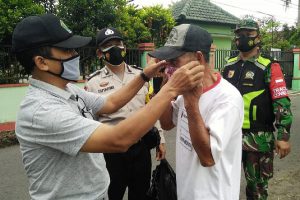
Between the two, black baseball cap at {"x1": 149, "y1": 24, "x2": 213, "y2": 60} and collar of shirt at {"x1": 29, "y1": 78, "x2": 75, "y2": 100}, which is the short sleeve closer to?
collar of shirt at {"x1": 29, "y1": 78, "x2": 75, "y2": 100}

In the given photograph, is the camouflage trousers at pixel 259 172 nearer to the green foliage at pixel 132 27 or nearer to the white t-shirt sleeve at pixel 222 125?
the white t-shirt sleeve at pixel 222 125

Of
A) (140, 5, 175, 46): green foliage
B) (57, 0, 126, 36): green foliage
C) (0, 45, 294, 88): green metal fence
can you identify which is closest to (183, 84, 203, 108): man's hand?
(0, 45, 294, 88): green metal fence

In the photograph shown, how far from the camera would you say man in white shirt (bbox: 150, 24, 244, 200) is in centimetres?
179

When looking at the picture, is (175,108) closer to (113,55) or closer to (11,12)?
(113,55)

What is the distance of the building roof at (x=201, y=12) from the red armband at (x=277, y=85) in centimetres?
1488

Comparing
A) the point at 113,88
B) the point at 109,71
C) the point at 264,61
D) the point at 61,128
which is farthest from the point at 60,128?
the point at 264,61

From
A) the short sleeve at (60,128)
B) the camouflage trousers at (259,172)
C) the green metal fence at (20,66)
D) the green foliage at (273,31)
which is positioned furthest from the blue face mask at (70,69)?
the green foliage at (273,31)

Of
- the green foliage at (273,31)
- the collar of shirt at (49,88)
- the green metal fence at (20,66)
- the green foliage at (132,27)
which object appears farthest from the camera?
the green foliage at (273,31)

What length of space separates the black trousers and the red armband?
1261 millimetres

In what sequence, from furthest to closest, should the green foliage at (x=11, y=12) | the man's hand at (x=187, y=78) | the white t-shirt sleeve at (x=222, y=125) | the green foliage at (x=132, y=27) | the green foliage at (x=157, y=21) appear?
the green foliage at (x=157, y=21) → the green foliage at (x=132, y=27) → the green foliage at (x=11, y=12) → the white t-shirt sleeve at (x=222, y=125) → the man's hand at (x=187, y=78)

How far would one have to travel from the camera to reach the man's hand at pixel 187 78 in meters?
1.68

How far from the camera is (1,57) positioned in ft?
28.2

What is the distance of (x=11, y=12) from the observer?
855cm

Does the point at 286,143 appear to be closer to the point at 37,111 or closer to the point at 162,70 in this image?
the point at 162,70
